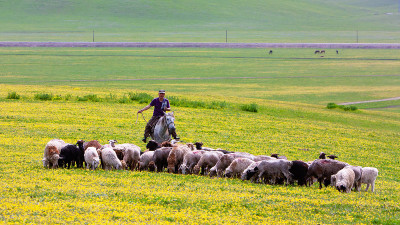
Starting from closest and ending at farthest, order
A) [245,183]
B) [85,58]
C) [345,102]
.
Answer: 1. [245,183]
2. [345,102]
3. [85,58]

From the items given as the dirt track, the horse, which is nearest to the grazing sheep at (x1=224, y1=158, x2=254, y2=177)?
the horse

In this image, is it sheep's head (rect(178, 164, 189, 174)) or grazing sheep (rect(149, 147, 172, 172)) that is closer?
sheep's head (rect(178, 164, 189, 174))

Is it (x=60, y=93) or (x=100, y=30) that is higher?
(x=100, y=30)

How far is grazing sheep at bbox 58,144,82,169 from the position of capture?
18.2 m

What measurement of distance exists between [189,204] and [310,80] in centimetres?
6589

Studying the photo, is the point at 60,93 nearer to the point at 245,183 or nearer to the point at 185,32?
the point at 245,183

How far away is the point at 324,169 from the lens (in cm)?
1744

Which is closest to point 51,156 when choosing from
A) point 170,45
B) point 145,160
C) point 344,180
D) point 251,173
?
point 145,160

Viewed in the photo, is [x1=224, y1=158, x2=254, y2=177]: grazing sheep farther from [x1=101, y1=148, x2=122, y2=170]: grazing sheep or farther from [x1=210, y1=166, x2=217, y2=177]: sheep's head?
[x1=101, y1=148, x2=122, y2=170]: grazing sheep

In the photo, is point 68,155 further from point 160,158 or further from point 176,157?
point 176,157

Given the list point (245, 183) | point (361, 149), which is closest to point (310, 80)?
point (361, 149)

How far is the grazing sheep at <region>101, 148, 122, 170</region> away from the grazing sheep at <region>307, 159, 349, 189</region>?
6081 mm

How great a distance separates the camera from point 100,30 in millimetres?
185875

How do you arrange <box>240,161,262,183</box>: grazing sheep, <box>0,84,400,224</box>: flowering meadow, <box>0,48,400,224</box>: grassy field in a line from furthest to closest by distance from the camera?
1. <box>240,161,262,183</box>: grazing sheep
2. <box>0,48,400,224</box>: grassy field
3. <box>0,84,400,224</box>: flowering meadow
